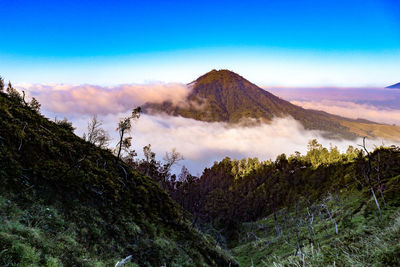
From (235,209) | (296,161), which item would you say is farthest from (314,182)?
(235,209)

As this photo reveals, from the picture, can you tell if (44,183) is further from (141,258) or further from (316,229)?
(316,229)

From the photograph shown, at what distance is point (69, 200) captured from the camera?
11844 mm

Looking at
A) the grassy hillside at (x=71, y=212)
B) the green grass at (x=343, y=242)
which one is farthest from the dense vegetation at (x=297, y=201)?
the grassy hillside at (x=71, y=212)

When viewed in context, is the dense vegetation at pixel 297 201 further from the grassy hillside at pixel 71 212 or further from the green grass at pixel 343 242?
the grassy hillside at pixel 71 212

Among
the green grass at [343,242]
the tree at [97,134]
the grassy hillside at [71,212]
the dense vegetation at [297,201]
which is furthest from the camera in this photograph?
the tree at [97,134]

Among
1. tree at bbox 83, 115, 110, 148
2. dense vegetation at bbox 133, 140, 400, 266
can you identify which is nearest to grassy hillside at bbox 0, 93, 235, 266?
dense vegetation at bbox 133, 140, 400, 266

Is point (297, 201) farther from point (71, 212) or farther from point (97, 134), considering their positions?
point (71, 212)

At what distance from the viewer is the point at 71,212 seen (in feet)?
36.4

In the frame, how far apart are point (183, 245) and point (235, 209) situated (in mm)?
103414

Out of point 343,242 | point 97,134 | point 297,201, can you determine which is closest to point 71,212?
point 343,242

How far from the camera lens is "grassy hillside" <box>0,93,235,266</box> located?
7.43m

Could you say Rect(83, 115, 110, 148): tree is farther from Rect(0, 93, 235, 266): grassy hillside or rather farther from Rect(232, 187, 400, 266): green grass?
Rect(232, 187, 400, 266): green grass

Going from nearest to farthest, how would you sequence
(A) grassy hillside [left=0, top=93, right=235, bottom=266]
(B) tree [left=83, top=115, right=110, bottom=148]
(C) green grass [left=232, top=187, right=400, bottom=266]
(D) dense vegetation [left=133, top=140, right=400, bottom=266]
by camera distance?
1. (C) green grass [left=232, top=187, right=400, bottom=266]
2. (A) grassy hillside [left=0, top=93, right=235, bottom=266]
3. (D) dense vegetation [left=133, top=140, right=400, bottom=266]
4. (B) tree [left=83, top=115, right=110, bottom=148]

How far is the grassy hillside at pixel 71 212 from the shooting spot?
7.43 meters
